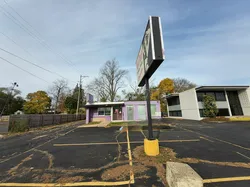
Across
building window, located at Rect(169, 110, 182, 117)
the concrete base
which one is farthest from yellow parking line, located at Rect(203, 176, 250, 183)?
building window, located at Rect(169, 110, 182, 117)

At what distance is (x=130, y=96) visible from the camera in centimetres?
3203

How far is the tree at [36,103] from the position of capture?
31562 mm

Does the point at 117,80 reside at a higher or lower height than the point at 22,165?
higher

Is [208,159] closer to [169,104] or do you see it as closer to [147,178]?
[147,178]

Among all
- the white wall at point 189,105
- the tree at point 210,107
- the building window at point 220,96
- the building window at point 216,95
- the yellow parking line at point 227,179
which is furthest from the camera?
the building window at point 220,96

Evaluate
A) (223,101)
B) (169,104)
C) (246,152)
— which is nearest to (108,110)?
(246,152)

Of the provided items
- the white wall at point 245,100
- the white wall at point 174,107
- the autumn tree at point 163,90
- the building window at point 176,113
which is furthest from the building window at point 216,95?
the autumn tree at point 163,90

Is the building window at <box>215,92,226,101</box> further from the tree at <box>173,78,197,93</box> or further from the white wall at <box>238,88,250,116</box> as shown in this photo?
the tree at <box>173,78,197,93</box>

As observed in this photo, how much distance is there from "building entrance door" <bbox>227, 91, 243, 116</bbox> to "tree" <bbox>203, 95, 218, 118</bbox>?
4.73 meters

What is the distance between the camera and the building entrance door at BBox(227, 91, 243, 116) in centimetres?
1927

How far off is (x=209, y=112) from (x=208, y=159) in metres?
16.9

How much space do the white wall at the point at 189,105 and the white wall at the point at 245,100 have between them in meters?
8.51

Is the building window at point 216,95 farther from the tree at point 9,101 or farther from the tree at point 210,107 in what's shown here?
the tree at point 9,101

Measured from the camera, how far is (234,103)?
19562mm
